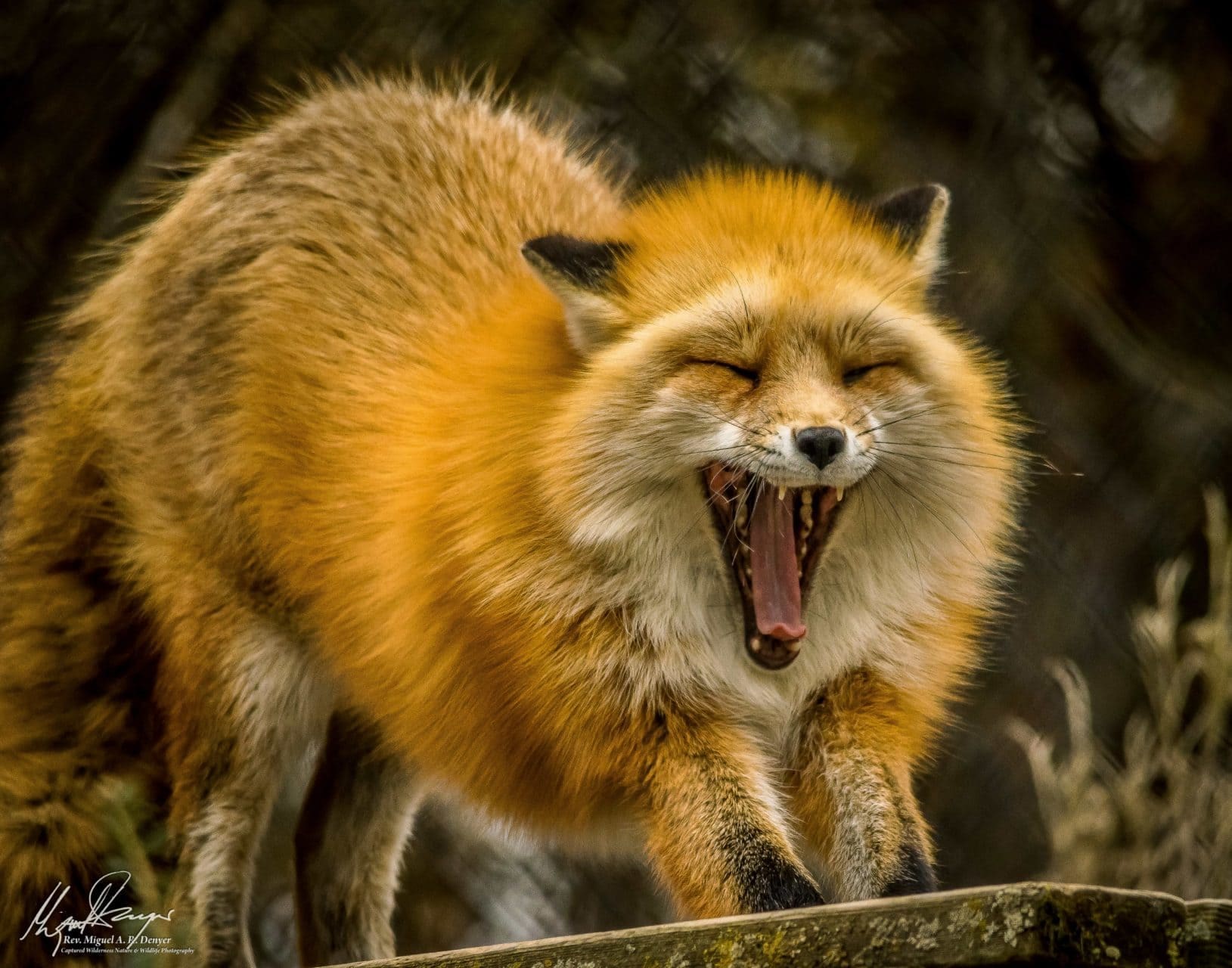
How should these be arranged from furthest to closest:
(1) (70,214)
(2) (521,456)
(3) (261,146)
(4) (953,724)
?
1. (1) (70,214)
2. (3) (261,146)
3. (4) (953,724)
4. (2) (521,456)

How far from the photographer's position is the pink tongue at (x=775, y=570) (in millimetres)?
2221

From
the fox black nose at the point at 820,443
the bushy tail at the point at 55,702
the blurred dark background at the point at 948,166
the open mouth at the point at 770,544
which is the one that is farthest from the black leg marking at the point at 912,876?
the blurred dark background at the point at 948,166

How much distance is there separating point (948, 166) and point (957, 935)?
353 cm

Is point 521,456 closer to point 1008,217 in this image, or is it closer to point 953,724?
point 953,724

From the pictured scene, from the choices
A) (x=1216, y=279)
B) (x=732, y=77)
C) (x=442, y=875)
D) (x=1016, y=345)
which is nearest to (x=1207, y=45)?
(x=1216, y=279)

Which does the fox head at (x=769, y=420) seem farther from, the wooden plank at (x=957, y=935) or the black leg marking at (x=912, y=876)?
the wooden plank at (x=957, y=935)

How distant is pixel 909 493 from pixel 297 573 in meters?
1.10

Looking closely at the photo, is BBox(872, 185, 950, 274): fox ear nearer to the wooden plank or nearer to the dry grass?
the dry grass

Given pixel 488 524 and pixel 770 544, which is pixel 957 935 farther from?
pixel 488 524

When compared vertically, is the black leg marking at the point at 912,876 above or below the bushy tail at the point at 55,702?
above

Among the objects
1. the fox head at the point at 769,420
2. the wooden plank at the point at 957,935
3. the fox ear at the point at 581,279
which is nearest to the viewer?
the wooden plank at the point at 957,935

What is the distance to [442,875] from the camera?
465cm

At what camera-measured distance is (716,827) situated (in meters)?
2.12

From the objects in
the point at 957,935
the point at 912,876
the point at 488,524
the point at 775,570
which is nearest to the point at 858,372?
the point at 775,570
